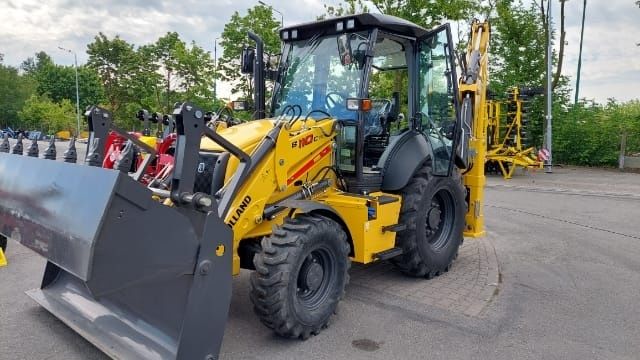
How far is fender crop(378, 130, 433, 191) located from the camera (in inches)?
212

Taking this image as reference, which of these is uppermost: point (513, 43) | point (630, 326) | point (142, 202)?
point (513, 43)

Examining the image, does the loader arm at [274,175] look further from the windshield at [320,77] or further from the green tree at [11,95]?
the green tree at [11,95]

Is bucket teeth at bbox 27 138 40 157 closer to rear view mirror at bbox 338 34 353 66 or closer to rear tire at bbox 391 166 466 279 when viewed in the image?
rear view mirror at bbox 338 34 353 66

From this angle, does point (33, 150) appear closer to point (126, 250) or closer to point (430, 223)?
point (126, 250)

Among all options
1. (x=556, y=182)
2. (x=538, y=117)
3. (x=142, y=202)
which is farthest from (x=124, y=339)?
(x=538, y=117)

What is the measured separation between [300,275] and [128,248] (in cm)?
157

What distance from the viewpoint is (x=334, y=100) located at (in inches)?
202

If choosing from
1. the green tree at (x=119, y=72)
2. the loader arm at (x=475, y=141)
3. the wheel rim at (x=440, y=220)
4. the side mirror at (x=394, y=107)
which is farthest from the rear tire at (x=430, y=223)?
the green tree at (x=119, y=72)

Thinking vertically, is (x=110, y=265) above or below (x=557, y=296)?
above

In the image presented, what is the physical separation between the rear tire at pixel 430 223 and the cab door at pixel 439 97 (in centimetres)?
28

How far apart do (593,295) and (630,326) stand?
0.88 m

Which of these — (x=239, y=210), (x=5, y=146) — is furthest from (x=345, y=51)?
(x=5, y=146)

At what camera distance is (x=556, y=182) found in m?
17.1

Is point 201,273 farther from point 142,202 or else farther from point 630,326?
point 630,326
